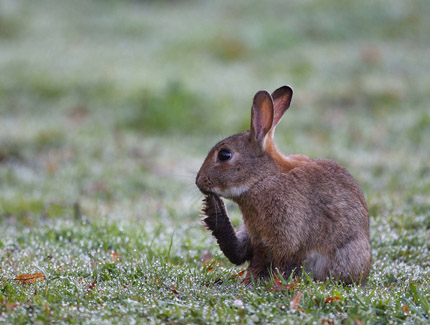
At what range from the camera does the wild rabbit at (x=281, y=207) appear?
176 inches

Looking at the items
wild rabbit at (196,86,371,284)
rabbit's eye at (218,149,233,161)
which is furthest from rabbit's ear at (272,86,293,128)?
rabbit's eye at (218,149,233,161)

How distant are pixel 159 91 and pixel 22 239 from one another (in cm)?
733

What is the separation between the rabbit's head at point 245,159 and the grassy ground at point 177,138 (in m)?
0.51

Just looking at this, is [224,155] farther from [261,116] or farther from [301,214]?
[301,214]

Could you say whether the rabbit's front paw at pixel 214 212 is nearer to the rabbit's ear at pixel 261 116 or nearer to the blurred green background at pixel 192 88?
the rabbit's ear at pixel 261 116

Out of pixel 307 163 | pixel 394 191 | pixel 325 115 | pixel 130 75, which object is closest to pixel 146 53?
pixel 130 75

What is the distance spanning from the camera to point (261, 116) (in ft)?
15.4

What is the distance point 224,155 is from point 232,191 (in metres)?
0.31

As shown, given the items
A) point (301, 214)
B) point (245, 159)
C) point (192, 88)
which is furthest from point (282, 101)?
point (192, 88)

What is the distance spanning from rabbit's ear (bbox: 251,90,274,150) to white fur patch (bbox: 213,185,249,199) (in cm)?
38

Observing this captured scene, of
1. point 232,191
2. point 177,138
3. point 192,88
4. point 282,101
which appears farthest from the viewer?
point 192,88

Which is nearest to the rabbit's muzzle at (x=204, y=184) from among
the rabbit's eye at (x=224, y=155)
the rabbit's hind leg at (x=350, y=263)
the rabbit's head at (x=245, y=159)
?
the rabbit's head at (x=245, y=159)

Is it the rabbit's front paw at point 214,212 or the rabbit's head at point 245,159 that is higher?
the rabbit's head at point 245,159

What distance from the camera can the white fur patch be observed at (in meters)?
4.64
